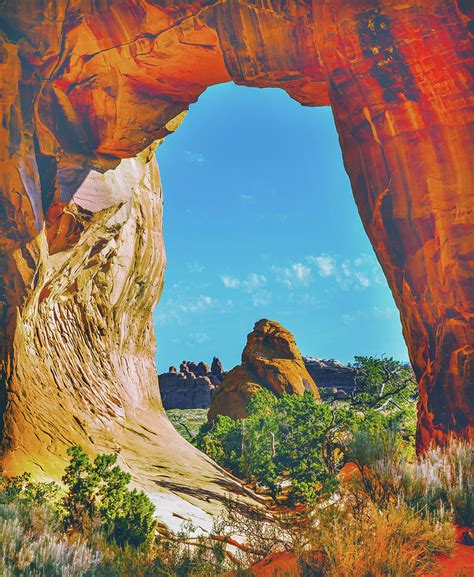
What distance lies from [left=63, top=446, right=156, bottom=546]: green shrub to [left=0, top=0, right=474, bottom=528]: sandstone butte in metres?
2.57

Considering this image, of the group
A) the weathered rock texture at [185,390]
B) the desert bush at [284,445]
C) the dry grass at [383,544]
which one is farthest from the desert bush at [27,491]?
the weathered rock texture at [185,390]

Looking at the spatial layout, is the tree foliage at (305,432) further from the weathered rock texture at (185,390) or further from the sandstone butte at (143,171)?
the weathered rock texture at (185,390)

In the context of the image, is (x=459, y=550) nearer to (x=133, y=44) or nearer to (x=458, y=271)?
(x=458, y=271)

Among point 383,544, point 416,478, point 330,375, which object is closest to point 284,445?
point 416,478

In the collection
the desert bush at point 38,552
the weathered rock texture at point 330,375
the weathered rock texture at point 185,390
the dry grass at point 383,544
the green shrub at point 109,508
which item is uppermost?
the weathered rock texture at point 330,375

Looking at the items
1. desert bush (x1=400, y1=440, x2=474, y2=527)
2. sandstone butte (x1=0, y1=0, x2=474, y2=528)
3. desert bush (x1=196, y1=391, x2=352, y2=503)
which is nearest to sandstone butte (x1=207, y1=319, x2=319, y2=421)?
desert bush (x1=196, y1=391, x2=352, y2=503)

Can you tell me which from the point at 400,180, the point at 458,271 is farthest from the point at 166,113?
the point at 458,271

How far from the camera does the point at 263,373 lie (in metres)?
25.2

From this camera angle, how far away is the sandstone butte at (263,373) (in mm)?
24266

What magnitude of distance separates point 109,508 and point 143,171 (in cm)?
1060

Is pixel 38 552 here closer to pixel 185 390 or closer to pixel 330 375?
pixel 330 375

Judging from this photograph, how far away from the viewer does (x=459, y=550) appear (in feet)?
17.2

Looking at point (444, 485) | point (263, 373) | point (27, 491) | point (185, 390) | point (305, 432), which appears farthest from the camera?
point (185, 390)

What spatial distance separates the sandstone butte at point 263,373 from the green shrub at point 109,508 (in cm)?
1565
